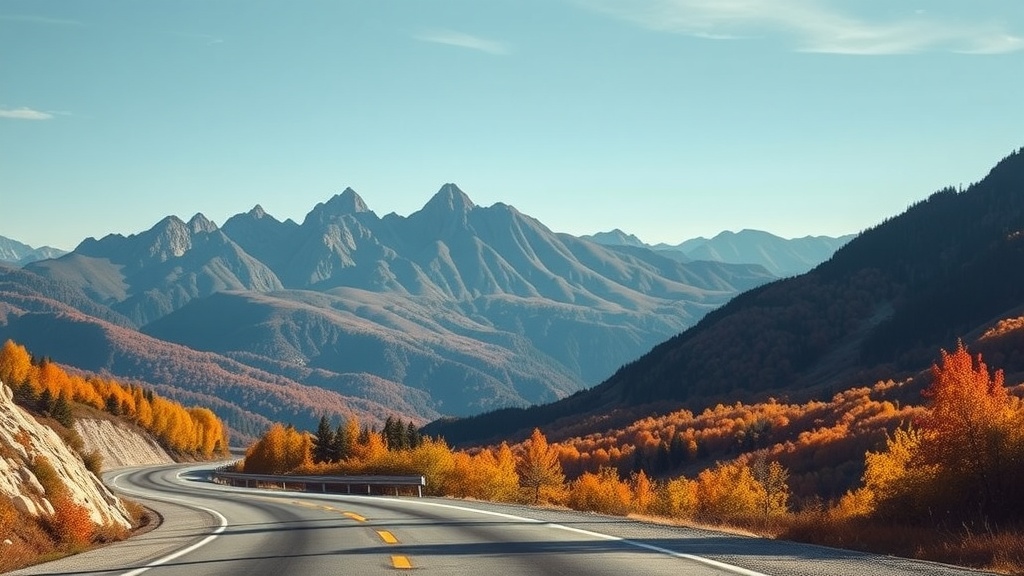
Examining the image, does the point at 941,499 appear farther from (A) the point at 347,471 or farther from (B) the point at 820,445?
(B) the point at 820,445

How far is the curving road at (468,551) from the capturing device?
48.5ft

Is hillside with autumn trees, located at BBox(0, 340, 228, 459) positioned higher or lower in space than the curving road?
higher

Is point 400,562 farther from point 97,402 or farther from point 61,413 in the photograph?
point 97,402

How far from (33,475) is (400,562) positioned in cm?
1352

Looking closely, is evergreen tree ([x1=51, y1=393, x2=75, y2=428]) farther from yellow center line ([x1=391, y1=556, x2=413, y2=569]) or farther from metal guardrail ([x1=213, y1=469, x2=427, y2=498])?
yellow center line ([x1=391, y1=556, x2=413, y2=569])

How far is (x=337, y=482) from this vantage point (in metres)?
62.1

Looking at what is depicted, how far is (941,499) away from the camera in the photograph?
21.6 m

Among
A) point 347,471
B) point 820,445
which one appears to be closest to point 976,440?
point 347,471

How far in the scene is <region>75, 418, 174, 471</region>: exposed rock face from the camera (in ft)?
423

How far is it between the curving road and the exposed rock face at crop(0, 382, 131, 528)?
6.94ft

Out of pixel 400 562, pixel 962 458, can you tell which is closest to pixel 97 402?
pixel 400 562

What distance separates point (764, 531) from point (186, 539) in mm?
13324

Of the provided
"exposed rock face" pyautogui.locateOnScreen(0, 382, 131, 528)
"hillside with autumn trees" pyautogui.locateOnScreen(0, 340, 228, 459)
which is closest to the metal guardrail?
"exposed rock face" pyautogui.locateOnScreen(0, 382, 131, 528)

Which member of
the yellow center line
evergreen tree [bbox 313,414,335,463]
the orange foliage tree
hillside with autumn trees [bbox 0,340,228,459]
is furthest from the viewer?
hillside with autumn trees [bbox 0,340,228,459]
